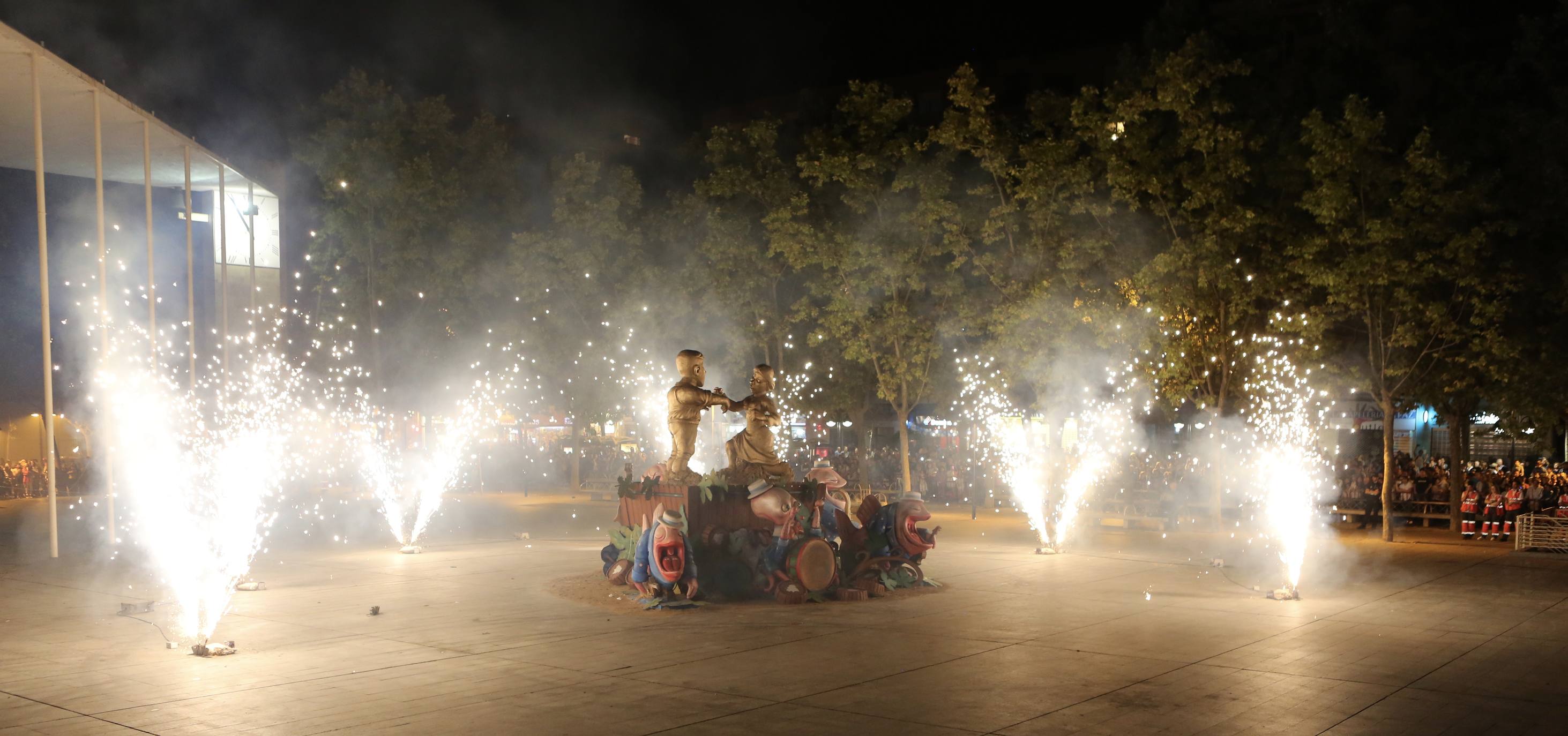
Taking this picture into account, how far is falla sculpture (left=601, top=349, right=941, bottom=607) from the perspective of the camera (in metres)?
13.5

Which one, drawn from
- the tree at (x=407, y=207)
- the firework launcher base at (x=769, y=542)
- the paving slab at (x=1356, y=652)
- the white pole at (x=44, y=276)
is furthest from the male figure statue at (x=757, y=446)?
the tree at (x=407, y=207)

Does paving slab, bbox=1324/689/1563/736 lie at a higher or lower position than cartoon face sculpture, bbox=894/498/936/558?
lower

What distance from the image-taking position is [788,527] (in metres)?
13.9

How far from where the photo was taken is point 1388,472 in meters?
20.8

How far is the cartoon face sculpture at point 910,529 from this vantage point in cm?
1454

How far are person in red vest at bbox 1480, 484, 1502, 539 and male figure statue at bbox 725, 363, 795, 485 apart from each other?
13699 mm

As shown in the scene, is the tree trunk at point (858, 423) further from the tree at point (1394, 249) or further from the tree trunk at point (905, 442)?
the tree at point (1394, 249)

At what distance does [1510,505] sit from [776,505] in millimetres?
14808

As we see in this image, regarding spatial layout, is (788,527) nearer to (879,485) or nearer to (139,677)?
(139,677)

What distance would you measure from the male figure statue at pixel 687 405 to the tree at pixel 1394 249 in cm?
1142

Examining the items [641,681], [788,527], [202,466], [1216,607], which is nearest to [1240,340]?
[1216,607]

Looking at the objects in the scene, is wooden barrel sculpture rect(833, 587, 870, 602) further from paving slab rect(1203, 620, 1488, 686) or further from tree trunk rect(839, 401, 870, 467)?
tree trunk rect(839, 401, 870, 467)

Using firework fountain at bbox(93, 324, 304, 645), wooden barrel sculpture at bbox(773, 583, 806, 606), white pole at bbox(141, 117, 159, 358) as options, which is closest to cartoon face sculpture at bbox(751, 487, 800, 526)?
wooden barrel sculpture at bbox(773, 583, 806, 606)

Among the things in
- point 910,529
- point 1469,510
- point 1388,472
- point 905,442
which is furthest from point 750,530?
point 1469,510
